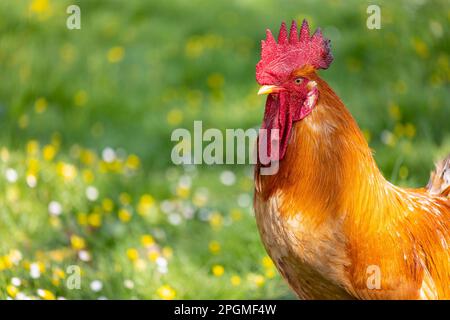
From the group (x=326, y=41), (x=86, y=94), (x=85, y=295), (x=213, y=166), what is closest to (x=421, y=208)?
(x=326, y=41)

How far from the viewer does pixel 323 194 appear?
2475 millimetres

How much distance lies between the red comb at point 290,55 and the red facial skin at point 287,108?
0.14 ft

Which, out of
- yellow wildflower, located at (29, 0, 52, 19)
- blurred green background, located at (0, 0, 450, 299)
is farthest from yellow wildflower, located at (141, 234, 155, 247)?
yellow wildflower, located at (29, 0, 52, 19)

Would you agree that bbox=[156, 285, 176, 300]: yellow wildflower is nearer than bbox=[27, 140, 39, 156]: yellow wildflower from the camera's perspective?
Yes

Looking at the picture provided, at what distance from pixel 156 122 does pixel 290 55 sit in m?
3.16

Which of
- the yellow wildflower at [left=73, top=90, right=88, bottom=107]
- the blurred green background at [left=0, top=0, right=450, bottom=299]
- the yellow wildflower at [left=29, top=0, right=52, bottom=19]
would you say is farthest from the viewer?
the yellow wildflower at [left=29, top=0, right=52, bottom=19]

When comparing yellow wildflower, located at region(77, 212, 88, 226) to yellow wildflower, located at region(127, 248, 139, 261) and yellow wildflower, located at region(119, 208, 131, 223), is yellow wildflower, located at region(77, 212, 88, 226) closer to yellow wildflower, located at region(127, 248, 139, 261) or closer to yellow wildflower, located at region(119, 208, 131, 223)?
yellow wildflower, located at region(119, 208, 131, 223)

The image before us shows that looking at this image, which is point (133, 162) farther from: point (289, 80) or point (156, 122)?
point (289, 80)

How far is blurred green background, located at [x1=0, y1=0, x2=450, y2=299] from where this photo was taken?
3645 mm

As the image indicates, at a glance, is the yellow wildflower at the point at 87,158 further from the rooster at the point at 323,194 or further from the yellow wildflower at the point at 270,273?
the rooster at the point at 323,194

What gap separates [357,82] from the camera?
5797 mm

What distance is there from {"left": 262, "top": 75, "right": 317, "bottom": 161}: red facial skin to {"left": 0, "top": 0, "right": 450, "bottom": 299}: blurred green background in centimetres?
117

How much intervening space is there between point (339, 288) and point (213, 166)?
8.59 ft

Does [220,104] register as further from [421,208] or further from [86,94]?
[421,208]
